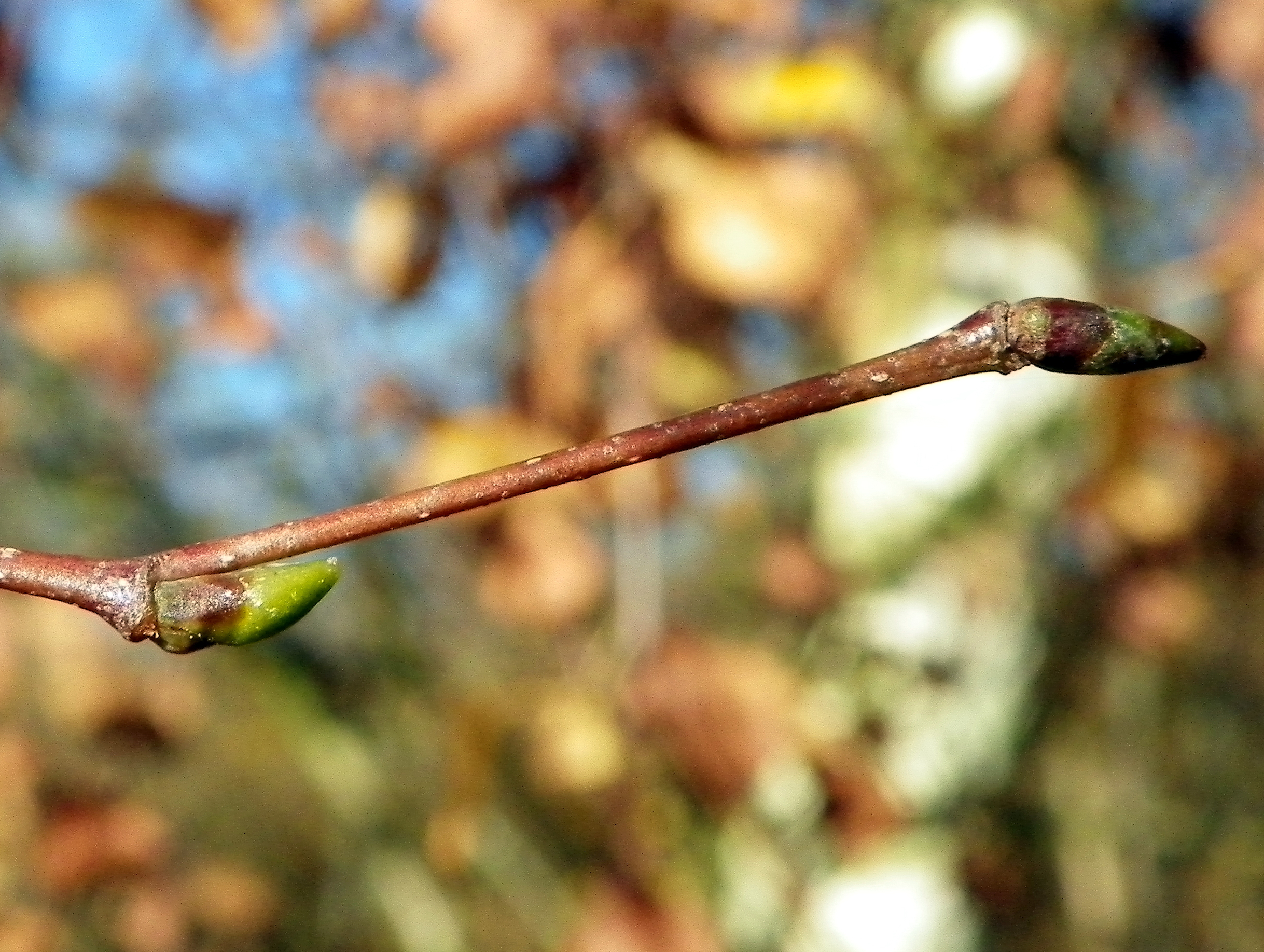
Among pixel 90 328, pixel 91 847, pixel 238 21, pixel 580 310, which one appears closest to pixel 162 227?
pixel 238 21

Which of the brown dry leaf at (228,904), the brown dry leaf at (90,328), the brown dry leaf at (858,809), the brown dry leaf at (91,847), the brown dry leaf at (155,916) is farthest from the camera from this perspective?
the brown dry leaf at (228,904)

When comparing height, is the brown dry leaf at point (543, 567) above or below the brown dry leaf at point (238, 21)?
below

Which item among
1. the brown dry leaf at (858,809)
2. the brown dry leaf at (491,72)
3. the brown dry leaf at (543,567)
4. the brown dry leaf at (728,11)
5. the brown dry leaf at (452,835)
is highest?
the brown dry leaf at (728,11)

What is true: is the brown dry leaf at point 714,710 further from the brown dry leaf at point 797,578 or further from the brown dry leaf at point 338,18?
the brown dry leaf at point 338,18

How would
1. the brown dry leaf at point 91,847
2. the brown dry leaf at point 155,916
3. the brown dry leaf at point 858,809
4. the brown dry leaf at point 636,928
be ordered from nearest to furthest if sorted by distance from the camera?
1. the brown dry leaf at point 636,928
2. the brown dry leaf at point 858,809
3. the brown dry leaf at point 91,847
4. the brown dry leaf at point 155,916

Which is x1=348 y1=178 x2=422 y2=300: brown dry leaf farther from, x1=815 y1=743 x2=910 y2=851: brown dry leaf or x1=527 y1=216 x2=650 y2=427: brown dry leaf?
x1=815 y1=743 x2=910 y2=851: brown dry leaf

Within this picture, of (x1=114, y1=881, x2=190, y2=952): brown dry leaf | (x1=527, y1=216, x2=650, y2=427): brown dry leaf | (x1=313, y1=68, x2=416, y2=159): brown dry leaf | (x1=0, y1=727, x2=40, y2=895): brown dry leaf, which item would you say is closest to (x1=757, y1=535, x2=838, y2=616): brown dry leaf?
(x1=527, y1=216, x2=650, y2=427): brown dry leaf

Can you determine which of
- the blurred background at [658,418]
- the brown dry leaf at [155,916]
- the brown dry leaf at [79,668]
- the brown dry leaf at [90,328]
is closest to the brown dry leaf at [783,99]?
the blurred background at [658,418]
